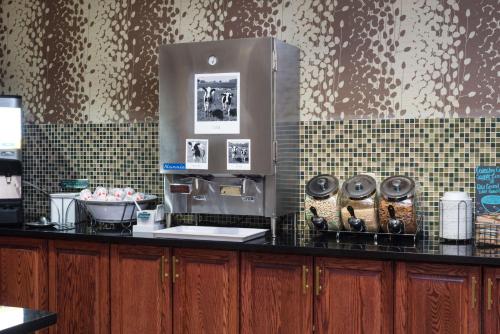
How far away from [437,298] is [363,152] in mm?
1055

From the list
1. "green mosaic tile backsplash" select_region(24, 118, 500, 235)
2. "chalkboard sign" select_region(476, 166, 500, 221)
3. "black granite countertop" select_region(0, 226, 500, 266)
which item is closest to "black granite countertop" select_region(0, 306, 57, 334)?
"black granite countertop" select_region(0, 226, 500, 266)

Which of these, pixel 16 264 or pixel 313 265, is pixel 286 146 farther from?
pixel 16 264

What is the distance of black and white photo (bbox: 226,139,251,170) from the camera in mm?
3639

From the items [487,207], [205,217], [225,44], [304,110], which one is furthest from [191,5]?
[487,207]

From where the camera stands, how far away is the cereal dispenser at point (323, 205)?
351 cm

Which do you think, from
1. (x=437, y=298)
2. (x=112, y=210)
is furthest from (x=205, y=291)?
(x=437, y=298)

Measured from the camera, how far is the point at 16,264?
3990 millimetres

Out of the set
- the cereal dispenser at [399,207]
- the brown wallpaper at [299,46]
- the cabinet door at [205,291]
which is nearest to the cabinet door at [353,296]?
the cereal dispenser at [399,207]

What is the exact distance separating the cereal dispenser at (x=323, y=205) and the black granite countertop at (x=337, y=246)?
0.24 feet

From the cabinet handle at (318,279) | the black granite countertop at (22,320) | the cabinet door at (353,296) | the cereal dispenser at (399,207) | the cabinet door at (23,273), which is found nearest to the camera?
the black granite countertop at (22,320)

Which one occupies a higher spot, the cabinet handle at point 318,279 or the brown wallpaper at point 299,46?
the brown wallpaper at point 299,46

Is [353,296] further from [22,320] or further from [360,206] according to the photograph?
[22,320]

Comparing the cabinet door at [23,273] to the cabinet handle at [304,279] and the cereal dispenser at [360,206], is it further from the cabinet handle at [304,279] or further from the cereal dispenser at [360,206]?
the cereal dispenser at [360,206]

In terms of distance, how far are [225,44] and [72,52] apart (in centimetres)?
146
